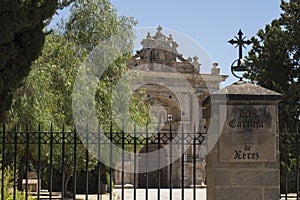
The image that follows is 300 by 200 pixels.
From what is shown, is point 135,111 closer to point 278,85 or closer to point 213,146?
point 278,85

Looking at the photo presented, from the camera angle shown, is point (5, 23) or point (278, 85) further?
point (278, 85)

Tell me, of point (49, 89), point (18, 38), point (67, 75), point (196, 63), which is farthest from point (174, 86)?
point (18, 38)

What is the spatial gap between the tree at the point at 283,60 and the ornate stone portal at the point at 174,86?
12893 mm

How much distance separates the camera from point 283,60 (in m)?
17.0

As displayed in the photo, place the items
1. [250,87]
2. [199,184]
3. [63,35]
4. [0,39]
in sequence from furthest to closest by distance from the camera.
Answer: [199,184] → [63,35] → [250,87] → [0,39]

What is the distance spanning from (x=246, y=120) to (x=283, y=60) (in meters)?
11.2

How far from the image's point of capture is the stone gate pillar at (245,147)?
6.42 meters

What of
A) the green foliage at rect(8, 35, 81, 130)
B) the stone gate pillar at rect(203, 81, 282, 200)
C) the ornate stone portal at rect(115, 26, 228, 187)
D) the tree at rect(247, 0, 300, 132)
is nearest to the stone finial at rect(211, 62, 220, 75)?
the ornate stone portal at rect(115, 26, 228, 187)

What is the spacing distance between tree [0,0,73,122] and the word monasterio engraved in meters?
2.96

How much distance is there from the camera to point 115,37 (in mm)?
14727

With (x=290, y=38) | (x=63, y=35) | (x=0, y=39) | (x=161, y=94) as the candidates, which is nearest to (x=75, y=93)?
(x=63, y=35)

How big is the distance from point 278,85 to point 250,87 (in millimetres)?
9921

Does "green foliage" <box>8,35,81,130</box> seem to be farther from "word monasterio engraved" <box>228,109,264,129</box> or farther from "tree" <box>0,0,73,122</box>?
"word monasterio engraved" <box>228,109,264,129</box>

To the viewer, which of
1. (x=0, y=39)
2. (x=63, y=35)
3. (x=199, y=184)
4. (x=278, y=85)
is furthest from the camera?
(x=199, y=184)
